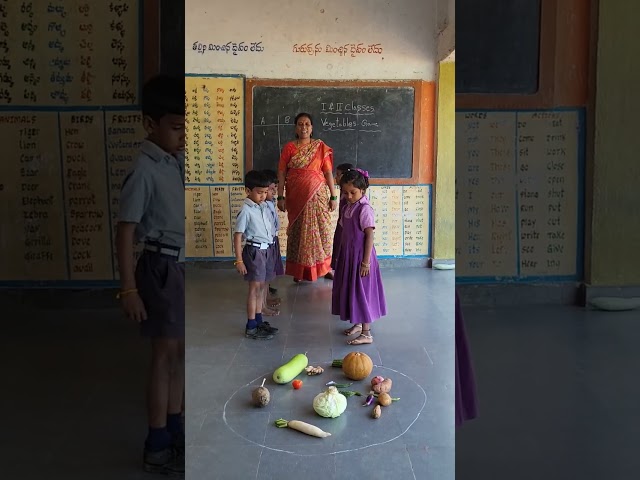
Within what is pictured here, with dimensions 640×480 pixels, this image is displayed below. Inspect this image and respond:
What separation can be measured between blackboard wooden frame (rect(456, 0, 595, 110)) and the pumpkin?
0.80m

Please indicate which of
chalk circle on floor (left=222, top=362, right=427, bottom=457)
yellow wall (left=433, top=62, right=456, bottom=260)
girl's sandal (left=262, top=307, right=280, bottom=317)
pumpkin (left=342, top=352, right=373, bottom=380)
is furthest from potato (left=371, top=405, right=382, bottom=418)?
yellow wall (left=433, top=62, right=456, bottom=260)

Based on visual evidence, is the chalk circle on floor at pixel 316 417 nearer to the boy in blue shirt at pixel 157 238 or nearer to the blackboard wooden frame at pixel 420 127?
the boy in blue shirt at pixel 157 238

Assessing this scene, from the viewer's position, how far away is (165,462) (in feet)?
0.67

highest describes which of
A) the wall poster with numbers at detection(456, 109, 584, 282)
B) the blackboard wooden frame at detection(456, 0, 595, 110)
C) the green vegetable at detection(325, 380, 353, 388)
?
the blackboard wooden frame at detection(456, 0, 595, 110)

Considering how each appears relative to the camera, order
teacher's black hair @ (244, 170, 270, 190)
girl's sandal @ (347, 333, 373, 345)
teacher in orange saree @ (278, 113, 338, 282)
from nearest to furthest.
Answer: girl's sandal @ (347, 333, 373, 345) < teacher's black hair @ (244, 170, 270, 190) < teacher in orange saree @ (278, 113, 338, 282)

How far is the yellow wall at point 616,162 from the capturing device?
0.60 ft

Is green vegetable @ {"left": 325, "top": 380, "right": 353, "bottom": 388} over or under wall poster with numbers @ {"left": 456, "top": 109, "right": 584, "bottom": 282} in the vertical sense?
under

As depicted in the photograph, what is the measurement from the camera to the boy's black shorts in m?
0.20

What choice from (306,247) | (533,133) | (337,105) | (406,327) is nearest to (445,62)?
(337,105)

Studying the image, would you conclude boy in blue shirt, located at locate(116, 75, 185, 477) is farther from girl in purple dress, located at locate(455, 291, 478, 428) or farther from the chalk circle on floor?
the chalk circle on floor

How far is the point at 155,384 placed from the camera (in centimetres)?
21

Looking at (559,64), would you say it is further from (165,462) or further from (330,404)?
(330,404)

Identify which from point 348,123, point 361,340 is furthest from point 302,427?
point 348,123

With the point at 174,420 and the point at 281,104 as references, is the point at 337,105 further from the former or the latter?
the point at 174,420
